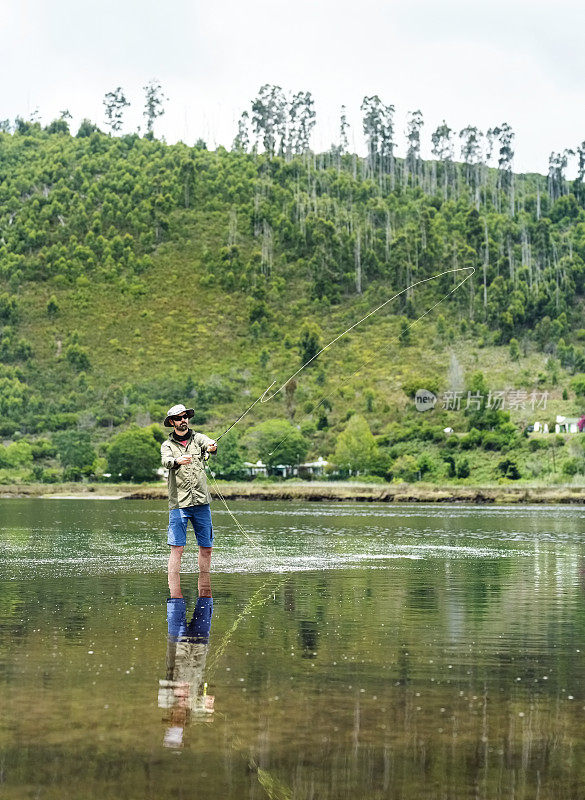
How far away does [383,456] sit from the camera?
3536 inches

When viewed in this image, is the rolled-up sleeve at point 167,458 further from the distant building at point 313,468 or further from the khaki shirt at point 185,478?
the distant building at point 313,468

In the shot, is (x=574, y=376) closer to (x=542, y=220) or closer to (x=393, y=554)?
(x=542, y=220)

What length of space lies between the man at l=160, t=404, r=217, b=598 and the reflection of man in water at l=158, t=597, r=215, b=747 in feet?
2.84

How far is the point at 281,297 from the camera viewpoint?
130 m

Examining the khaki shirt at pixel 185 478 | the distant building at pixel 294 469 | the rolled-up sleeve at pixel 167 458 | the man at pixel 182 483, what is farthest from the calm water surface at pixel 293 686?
the distant building at pixel 294 469

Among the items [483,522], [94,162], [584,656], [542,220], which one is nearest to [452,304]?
[542,220]

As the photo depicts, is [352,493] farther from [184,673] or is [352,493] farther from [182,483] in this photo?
[184,673]

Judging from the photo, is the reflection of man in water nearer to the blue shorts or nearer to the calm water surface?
the calm water surface

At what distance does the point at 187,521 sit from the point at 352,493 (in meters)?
60.1

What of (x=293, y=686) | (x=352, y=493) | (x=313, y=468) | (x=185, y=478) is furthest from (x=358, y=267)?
(x=293, y=686)

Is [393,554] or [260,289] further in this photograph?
[260,289]

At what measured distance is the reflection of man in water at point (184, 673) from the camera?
A: 6.62 meters

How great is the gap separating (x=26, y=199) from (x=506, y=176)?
A: 62.4 m

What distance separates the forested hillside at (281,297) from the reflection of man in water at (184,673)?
74360mm
